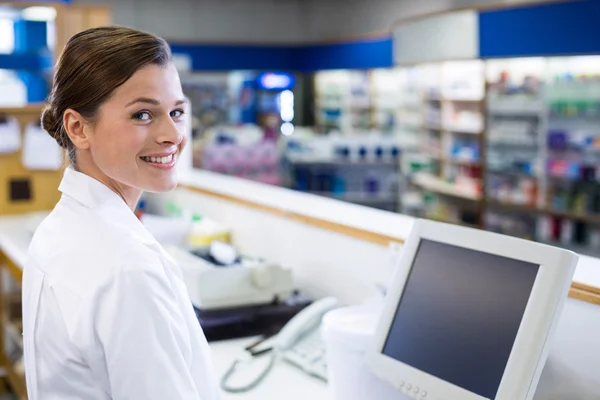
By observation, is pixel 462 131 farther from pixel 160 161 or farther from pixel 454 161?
pixel 160 161

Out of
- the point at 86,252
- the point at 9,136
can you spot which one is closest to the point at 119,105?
the point at 86,252

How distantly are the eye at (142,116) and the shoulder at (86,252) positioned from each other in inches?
7.4

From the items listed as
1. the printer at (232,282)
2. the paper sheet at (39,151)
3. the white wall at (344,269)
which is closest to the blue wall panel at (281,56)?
the paper sheet at (39,151)

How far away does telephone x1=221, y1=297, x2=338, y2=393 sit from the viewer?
2.24m

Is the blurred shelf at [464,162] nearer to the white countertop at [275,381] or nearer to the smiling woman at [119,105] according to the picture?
the white countertop at [275,381]

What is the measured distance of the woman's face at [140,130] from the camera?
1392mm

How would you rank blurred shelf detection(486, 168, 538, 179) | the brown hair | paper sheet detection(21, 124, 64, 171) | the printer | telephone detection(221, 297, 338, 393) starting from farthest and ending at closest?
blurred shelf detection(486, 168, 538, 179) < paper sheet detection(21, 124, 64, 171) < the printer < telephone detection(221, 297, 338, 393) < the brown hair

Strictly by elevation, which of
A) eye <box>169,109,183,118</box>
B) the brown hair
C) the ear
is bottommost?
the ear

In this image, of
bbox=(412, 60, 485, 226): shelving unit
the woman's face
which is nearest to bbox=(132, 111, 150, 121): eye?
the woman's face

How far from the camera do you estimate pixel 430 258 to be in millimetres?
1729

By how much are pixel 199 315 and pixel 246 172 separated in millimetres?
6034

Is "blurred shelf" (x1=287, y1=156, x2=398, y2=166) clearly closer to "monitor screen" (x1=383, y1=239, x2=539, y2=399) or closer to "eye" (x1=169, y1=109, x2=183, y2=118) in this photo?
"monitor screen" (x1=383, y1=239, x2=539, y2=399)

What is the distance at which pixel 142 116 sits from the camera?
1414mm

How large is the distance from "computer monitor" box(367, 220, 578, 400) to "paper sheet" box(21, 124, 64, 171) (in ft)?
12.1
